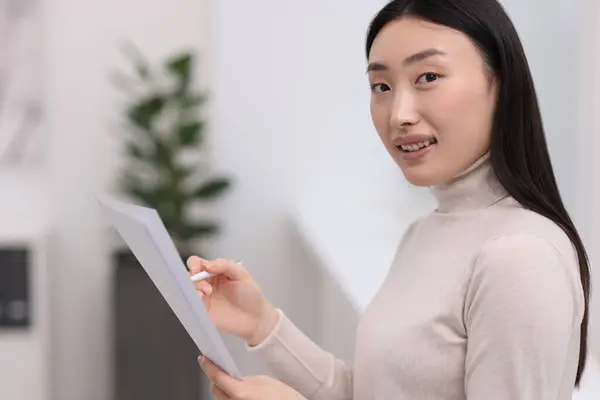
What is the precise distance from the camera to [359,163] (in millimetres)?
3279

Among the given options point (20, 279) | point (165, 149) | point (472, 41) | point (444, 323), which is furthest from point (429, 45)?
point (20, 279)

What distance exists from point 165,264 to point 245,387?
267 mm

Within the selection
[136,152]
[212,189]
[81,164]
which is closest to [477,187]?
[212,189]

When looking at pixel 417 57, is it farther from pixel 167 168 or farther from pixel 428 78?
pixel 167 168

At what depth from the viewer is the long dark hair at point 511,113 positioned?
1.03 meters

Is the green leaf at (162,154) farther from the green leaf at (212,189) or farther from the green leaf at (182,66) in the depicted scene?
the green leaf at (182,66)

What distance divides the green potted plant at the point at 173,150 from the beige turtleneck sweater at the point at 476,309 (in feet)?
6.57

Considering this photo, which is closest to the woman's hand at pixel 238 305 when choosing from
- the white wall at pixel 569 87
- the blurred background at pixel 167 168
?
the white wall at pixel 569 87

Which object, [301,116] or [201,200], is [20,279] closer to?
[201,200]

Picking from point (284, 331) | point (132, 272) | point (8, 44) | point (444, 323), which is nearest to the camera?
point (444, 323)

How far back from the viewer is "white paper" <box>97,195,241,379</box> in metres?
0.88

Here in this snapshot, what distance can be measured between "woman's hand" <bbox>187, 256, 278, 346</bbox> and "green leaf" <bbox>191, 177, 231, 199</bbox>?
5.92 ft

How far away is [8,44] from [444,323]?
2862mm

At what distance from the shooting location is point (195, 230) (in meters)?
3.18
